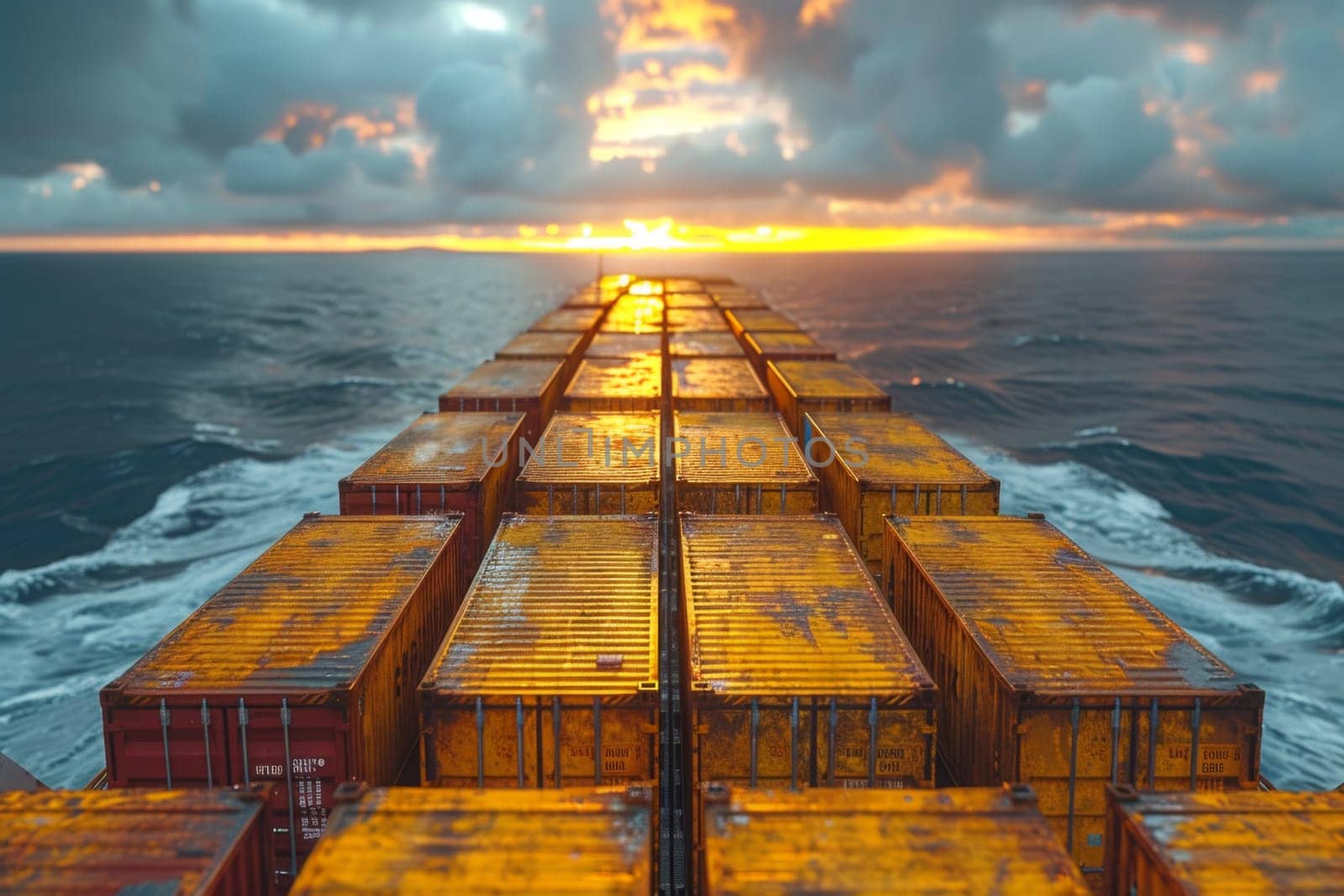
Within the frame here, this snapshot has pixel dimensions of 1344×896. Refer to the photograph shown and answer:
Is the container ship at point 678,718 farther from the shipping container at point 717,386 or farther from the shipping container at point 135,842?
the shipping container at point 717,386

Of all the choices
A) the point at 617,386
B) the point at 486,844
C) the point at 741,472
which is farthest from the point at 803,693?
the point at 617,386

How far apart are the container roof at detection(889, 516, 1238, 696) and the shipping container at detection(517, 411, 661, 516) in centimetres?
589

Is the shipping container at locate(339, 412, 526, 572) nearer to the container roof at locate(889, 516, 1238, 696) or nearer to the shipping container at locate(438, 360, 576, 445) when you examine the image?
the shipping container at locate(438, 360, 576, 445)

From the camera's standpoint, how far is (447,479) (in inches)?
712

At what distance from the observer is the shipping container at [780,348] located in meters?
35.7

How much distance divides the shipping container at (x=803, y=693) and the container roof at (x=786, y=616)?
0.02 metres

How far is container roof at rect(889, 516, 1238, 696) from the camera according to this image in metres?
10.3

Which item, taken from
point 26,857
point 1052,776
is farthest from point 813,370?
point 26,857

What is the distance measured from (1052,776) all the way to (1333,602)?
26458mm

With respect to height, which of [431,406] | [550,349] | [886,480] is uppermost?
[550,349]

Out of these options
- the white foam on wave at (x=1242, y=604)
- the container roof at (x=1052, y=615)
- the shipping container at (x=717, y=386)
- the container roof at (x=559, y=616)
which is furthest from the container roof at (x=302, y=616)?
the white foam on wave at (x=1242, y=604)

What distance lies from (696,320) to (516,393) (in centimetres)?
2877

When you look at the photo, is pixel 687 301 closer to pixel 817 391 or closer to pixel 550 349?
pixel 550 349

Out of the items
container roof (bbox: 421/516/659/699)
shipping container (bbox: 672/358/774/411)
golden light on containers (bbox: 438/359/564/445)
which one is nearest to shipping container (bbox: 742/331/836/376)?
shipping container (bbox: 672/358/774/411)
